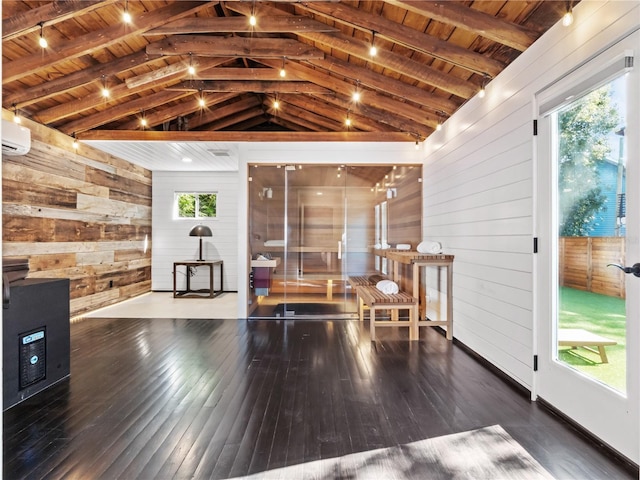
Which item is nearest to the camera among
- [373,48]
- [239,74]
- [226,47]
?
[373,48]

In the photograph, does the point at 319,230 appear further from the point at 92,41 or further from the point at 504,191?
the point at 92,41

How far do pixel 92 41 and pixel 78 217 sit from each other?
2.77m

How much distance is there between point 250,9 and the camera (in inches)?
130

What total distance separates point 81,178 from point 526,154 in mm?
5709

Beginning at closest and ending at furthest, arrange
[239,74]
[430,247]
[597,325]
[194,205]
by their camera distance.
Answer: [597,325], [239,74], [430,247], [194,205]

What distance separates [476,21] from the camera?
2.75 meters

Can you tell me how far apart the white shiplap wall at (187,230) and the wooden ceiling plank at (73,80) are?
3.56m

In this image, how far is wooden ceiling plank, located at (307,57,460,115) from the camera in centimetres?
409

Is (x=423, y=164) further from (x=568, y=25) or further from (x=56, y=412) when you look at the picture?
(x=56, y=412)

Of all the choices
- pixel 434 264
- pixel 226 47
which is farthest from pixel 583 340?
pixel 226 47

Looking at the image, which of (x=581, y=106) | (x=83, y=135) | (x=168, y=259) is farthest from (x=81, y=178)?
(x=581, y=106)

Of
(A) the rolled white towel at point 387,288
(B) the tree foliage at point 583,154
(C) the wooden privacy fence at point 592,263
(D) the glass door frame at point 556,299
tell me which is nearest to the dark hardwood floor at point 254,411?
(D) the glass door frame at point 556,299

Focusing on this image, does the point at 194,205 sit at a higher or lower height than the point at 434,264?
higher

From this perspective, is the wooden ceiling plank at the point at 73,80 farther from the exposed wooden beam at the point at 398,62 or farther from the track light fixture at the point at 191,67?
the exposed wooden beam at the point at 398,62
